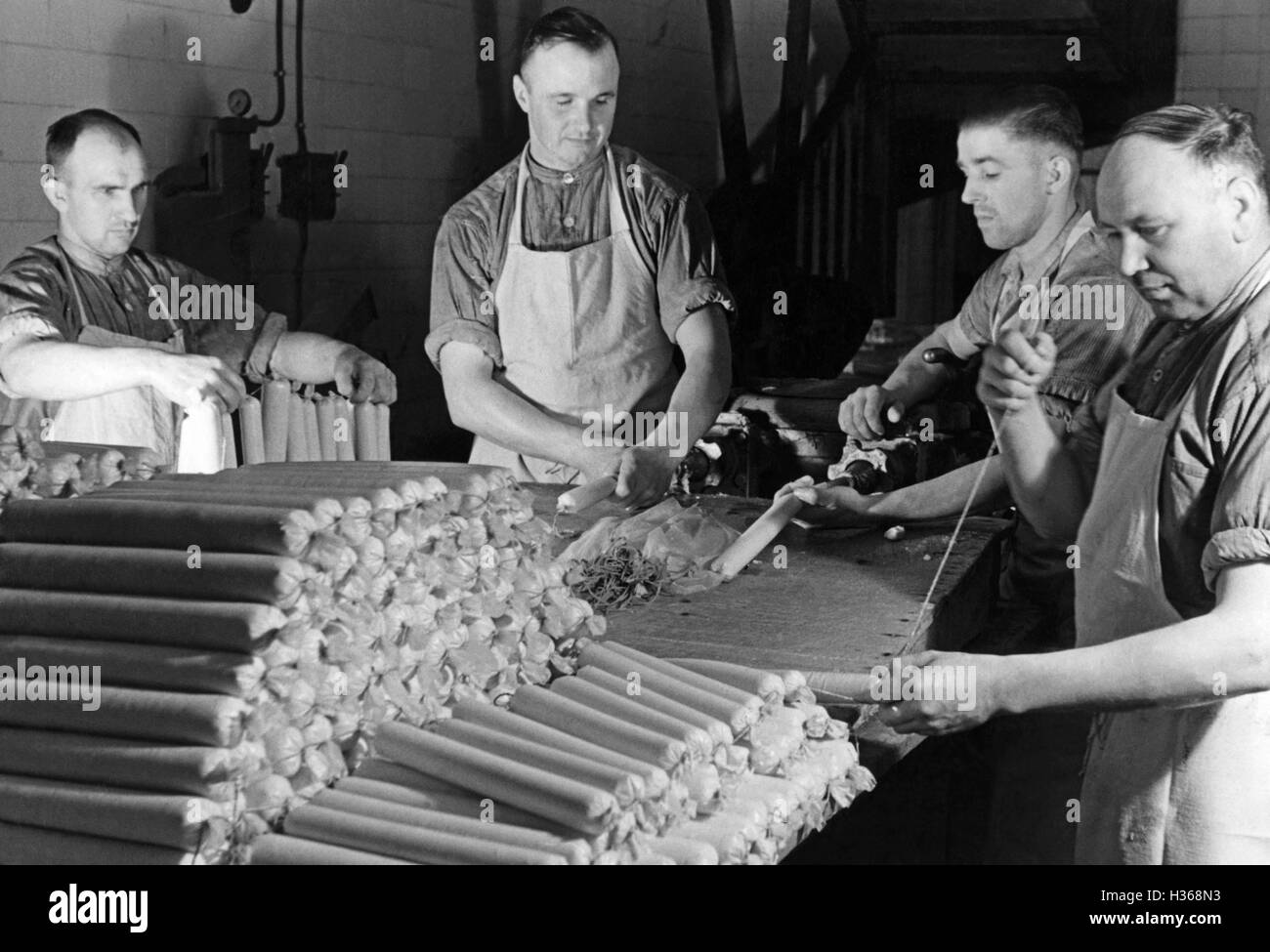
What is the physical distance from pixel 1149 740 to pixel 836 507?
1.22 metres

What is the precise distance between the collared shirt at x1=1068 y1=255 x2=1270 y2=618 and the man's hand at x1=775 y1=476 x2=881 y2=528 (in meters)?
1.09

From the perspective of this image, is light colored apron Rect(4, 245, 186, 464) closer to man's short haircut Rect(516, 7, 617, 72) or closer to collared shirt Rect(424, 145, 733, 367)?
collared shirt Rect(424, 145, 733, 367)

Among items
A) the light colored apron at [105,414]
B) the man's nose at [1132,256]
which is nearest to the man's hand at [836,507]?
the man's nose at [1132,256]

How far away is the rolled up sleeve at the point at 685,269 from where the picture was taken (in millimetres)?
3930

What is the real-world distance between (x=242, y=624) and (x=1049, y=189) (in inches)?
93.0

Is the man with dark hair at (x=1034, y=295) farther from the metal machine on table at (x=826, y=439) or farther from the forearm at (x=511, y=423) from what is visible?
the forearm at (x=511, y=423)

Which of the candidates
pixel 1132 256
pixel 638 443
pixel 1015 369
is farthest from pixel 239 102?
pixel 1132 256

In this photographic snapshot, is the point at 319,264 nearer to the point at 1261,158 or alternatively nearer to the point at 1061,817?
the point at 1061,817

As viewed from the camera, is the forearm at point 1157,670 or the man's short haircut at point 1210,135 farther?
the man's short haircut at point 1210,135

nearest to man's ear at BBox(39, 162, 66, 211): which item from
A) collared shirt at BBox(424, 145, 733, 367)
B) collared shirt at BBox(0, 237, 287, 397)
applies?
collared shirt at BBox(0, 237, 287, 397)

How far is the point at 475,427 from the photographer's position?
396cm

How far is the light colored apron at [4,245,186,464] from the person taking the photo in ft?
10.8

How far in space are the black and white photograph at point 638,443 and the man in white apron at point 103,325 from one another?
0.5 inches

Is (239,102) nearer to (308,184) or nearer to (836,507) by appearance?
(308,184)
